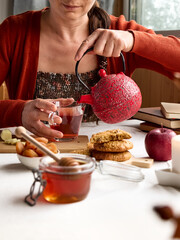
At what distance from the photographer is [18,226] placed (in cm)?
54

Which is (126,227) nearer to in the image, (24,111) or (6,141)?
(6,141)

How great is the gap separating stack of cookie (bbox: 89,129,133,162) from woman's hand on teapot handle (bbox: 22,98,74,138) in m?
0.21

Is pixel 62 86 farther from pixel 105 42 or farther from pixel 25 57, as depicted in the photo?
pixel 105 42

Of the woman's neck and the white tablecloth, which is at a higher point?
the woman's neck

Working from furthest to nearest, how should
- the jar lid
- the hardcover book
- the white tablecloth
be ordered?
the hardcover book
the jar lid
the white tablecloth

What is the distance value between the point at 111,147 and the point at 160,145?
5.6 inches

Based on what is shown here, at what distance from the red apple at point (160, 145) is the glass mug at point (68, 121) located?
31cm

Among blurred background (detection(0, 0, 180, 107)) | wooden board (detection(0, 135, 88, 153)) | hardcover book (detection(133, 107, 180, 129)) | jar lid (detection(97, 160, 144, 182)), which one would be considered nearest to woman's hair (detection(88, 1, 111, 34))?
hardcover book (detection(133, 107, 180, 129))

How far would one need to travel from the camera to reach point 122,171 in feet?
2.53

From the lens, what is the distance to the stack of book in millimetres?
1258

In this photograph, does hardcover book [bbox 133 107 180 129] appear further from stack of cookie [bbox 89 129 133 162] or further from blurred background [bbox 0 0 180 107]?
blurred background [bbox 0 0 180 107]

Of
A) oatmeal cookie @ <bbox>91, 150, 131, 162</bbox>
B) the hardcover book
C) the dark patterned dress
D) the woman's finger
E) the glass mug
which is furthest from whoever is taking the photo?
the dark patterned dress

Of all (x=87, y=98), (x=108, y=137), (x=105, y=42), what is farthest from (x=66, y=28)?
(x=108, y=137)

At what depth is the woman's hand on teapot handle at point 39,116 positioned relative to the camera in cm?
107
